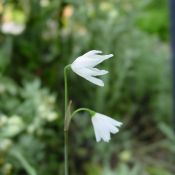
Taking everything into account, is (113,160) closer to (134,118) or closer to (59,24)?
(134,118)

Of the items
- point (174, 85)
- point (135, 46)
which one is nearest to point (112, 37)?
point (135, 46)

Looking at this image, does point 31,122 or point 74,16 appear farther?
point 74,16

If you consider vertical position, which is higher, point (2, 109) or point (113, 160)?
point (2, 109)

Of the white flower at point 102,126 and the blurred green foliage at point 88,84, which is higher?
the white flower at point 102,126

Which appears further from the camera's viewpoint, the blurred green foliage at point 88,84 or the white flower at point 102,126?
the blurred green foliage at point 88,84

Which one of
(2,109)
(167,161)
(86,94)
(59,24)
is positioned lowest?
(167,161)

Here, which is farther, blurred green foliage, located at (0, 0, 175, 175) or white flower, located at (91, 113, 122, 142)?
blurred green foliage, located at (0, 0, 175, 175)

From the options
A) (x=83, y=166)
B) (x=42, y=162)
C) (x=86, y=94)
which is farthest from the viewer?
(x=86, y=94)

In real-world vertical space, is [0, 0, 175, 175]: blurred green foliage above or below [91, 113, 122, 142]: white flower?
below
